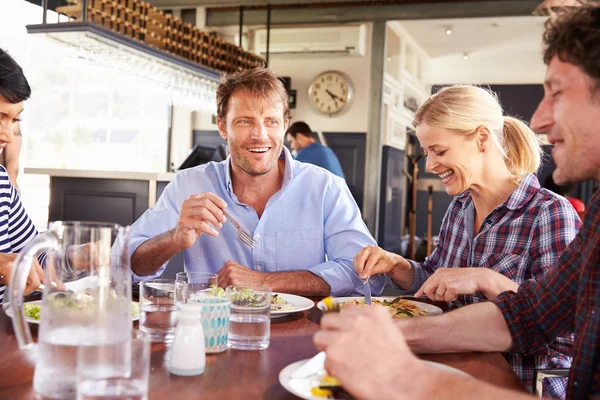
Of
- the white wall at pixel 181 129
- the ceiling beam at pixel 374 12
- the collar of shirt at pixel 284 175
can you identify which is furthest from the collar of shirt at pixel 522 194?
the white wall at pixel 181 129

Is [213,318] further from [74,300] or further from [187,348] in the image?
[74,300]

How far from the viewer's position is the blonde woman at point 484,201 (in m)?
1.79

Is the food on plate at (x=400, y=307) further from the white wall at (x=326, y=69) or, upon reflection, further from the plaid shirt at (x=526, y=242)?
the white wall at (x=326, y=69)

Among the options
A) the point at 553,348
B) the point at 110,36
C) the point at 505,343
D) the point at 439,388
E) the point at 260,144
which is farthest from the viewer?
the point at 110,36

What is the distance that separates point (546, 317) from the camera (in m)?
1.34

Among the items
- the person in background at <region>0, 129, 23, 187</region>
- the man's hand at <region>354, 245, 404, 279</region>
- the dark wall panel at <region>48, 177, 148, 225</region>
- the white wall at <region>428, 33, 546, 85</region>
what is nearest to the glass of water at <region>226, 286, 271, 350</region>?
the man's hand at <region>354, 245, 404, 279</region>

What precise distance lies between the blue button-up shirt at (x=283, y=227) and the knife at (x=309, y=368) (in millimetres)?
1061

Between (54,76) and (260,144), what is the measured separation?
16.5ft

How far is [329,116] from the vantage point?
807cm

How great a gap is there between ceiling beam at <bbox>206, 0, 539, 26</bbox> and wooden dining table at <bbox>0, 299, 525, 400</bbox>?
6.41 metres

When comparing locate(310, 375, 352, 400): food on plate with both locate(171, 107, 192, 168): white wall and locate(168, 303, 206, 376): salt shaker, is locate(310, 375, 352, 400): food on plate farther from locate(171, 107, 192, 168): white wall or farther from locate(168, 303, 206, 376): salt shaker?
locate(171, 107, 192, 168): white wall

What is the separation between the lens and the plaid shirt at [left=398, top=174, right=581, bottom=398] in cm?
163

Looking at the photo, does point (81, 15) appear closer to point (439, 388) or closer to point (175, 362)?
point (175, 362)

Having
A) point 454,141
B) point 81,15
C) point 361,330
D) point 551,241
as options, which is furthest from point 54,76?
point 361,330
